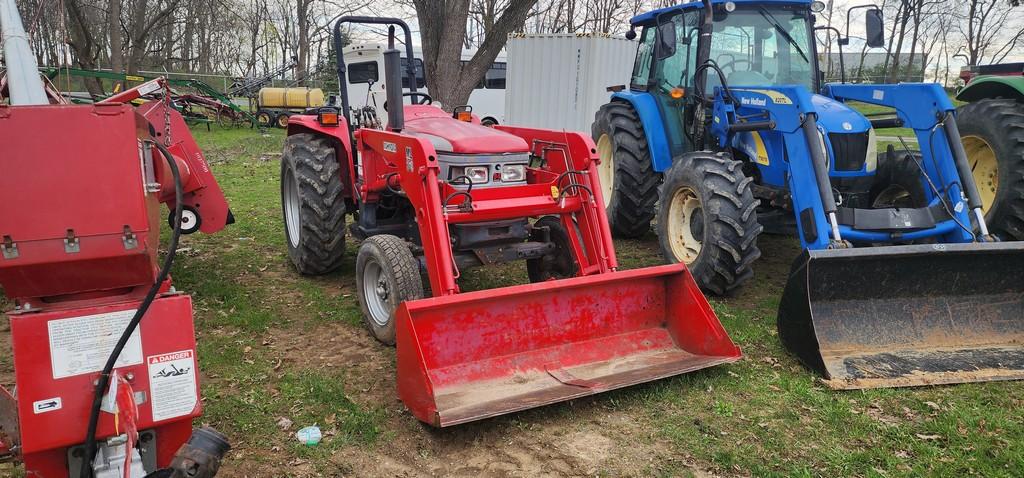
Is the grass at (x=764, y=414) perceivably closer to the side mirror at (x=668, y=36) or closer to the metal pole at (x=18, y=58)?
the metal pole at (x=18, y=58)

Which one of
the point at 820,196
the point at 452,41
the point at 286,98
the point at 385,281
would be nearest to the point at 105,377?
the point at 385,281

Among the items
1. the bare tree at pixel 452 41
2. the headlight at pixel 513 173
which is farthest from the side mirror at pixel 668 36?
the bare tree at pixel 452 41

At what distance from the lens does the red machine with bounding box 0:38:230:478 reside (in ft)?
7.00

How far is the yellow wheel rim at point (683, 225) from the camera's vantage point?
18.0 feet

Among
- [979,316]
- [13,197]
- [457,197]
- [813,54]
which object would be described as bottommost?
[979,316]

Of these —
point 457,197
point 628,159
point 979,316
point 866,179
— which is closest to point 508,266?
point 628,159

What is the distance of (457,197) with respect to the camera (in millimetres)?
4320

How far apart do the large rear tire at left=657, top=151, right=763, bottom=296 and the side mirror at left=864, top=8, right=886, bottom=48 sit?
1719 mm

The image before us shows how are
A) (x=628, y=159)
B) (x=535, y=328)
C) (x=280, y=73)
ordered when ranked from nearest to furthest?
1. (x=535, y=328)
2. (x=628, y=159)
3. (x=280, y=73)

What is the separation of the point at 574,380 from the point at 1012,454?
6.71 feet

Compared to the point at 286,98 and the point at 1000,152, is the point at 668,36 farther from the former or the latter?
the point at 286,98

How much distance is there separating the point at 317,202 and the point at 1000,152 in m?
5.33

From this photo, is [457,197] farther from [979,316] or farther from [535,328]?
[979,316]

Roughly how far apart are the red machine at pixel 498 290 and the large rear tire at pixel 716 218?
0.90 metres
